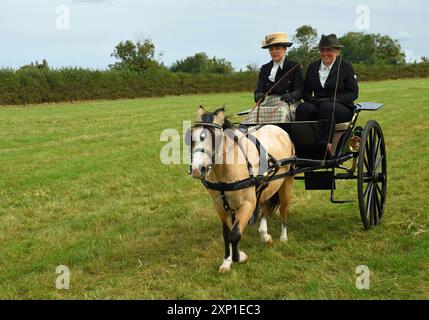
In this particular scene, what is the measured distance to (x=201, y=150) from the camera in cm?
485

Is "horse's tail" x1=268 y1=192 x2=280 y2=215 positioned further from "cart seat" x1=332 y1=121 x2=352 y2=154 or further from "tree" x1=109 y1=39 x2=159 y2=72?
"tree" x1=109 y1=39 x2=159 y2=72

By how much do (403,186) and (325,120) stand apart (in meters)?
3.56

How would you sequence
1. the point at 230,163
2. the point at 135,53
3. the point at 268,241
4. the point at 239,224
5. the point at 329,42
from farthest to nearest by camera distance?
the point at 135,53 < the point at 329,42 < the point at 268,241 < the point at 239,224 < the point at 230,163

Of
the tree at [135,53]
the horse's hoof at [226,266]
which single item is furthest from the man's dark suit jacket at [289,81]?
the tree at [135,53]

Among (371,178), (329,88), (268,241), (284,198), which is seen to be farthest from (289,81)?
(268,241)

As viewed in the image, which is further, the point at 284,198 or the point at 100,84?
the point at 100,84

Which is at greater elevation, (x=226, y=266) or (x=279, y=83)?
(x=279, y=83)

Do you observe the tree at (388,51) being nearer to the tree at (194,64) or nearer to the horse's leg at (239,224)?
the tree at (194,64)

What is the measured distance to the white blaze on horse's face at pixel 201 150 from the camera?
4.73 metres

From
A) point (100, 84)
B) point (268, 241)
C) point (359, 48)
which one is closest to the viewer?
point (268, 241)

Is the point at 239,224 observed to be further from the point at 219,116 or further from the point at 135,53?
the point at 135,53

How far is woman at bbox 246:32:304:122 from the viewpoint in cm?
684

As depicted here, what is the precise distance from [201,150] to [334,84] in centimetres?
292

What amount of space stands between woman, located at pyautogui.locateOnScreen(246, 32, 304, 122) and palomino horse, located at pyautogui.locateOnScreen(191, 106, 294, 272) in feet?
1.39
